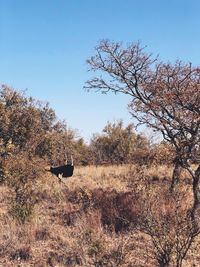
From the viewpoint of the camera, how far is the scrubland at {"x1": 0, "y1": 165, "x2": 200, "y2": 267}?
7934mm

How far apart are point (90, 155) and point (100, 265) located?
2770 cm

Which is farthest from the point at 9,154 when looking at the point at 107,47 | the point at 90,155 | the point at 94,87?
the point at 90,155

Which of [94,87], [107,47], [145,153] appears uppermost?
[107,47]

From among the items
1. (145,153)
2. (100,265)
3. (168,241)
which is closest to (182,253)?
(168,241)

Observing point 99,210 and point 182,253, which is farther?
point 99,210

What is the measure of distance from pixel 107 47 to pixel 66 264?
676 centimetres

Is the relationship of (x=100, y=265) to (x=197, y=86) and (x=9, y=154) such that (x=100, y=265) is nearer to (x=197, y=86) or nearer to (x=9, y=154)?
(x=197, y=86)

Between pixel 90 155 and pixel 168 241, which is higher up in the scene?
pixel 90 155

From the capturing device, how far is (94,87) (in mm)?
13375

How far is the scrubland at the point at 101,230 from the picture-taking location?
7.93 m

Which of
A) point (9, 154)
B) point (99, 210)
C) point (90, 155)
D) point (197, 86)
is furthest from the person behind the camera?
point (90, 155)

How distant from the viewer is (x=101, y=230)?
9477 mm

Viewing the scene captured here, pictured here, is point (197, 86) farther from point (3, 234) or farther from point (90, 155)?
point (90, 155)

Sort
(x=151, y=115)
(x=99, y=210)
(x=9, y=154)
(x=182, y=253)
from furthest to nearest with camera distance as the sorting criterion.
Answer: (x=9, y=154)
(x=99, y=210)
(x=151, y=115)
(x=182, y=253)
